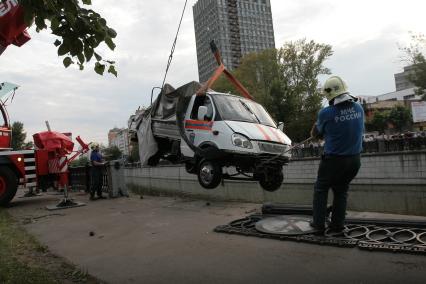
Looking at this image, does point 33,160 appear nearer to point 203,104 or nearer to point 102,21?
point 203,104

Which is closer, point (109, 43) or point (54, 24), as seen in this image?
point (54, 24)

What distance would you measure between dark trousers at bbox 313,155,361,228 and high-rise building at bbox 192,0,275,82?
2154 mm

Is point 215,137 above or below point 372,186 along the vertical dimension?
above

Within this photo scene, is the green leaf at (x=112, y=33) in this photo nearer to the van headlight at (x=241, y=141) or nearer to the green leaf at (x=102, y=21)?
the green leaf at (x=102, y=21)

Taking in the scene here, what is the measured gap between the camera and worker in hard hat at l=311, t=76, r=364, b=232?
18.3ft

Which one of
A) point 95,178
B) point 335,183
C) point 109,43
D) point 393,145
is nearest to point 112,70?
point 109,43

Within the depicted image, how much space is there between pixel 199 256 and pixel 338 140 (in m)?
2.56

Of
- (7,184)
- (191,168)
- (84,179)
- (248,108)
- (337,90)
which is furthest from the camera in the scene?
(84,179)

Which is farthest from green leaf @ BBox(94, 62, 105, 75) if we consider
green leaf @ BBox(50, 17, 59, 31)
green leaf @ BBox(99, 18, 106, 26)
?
green leaf @ BBox(50, 17, 59, 31)

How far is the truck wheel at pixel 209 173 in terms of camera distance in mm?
5699

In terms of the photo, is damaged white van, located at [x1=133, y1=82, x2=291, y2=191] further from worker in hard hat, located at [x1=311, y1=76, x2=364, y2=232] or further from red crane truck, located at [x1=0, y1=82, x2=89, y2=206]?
red crane truck, located at [x1=0, y1=82, x2=89, y2=206]

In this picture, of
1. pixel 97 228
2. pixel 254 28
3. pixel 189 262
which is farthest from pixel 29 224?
pixel 254 28

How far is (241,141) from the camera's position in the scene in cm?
562

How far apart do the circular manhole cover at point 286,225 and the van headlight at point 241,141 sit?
166cm
